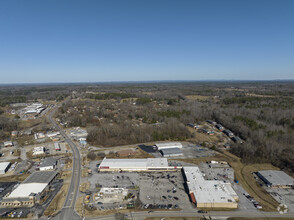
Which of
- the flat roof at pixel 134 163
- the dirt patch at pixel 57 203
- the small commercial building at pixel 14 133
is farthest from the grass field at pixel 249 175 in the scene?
the small commercial building at pixel 14 133

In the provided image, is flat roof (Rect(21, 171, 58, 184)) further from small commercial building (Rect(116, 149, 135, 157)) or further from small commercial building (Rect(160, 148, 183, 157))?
small commercial building (Rect(160, 148, 183, 157))

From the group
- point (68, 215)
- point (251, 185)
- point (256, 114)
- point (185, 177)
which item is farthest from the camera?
point (256, 114)

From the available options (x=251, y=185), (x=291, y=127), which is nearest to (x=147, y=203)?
(x=251, y=185)

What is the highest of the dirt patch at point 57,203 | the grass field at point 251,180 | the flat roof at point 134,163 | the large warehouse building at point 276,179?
the flat roof at point 134,163

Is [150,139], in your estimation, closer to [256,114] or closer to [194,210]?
[194,210]

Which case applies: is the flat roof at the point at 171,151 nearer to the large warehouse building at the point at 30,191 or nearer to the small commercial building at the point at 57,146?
the large warehouse building at the point at 30,191

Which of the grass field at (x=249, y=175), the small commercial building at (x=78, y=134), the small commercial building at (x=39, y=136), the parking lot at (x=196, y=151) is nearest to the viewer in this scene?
the grass field at (x=249, y=175)
